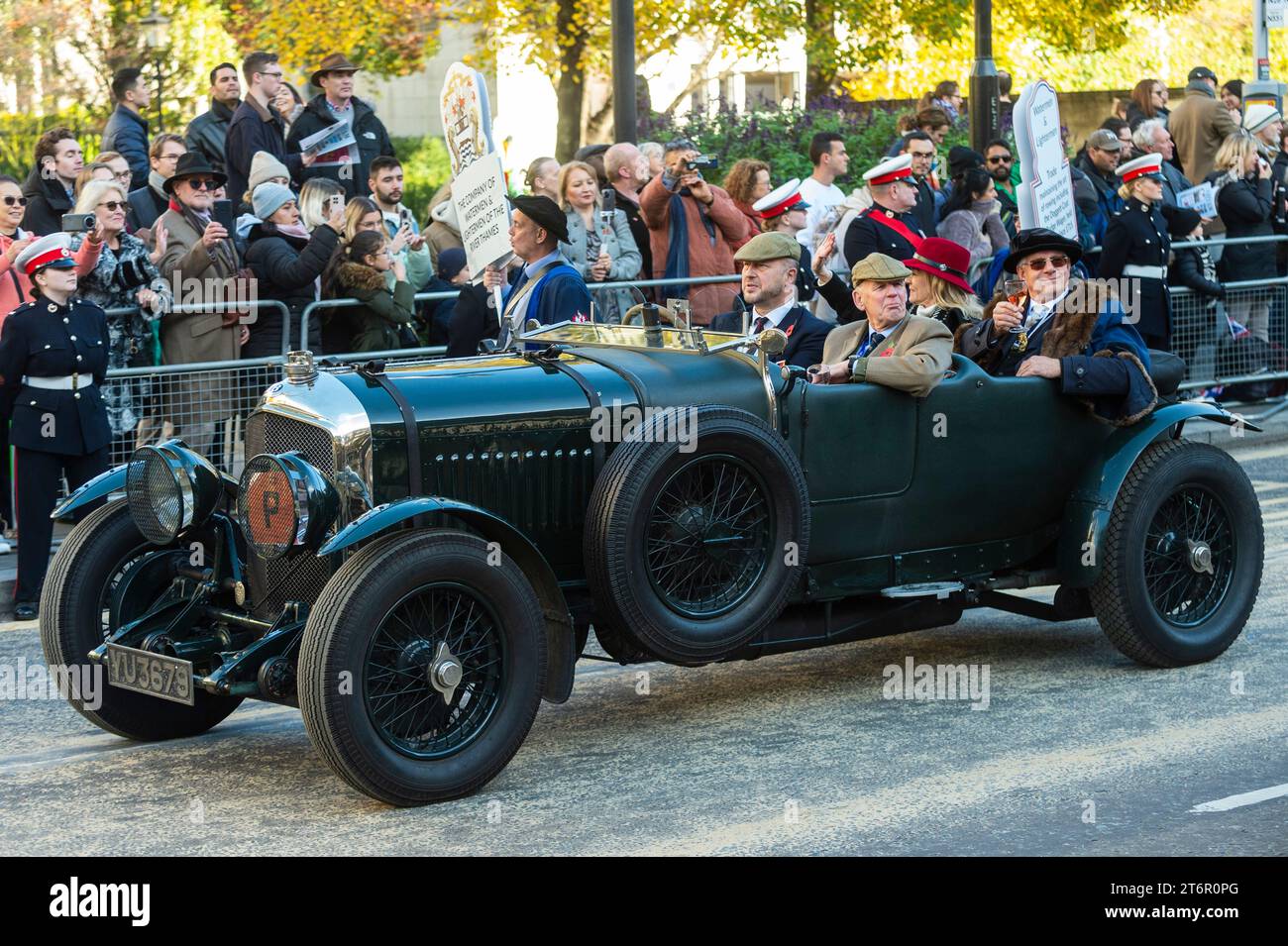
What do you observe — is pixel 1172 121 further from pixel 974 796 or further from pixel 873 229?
pixel 974 796

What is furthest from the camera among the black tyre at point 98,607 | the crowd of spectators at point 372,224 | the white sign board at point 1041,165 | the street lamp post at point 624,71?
the street lamp post at point 624,71

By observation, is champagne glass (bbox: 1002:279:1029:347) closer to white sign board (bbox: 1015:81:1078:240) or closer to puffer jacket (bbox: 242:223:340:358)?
white sign board (bbox: 1015:81:1078:240)

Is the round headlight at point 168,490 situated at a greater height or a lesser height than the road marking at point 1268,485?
greater

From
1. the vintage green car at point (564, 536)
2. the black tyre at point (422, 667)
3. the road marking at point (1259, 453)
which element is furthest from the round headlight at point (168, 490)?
the road marking at point (1259, 453)

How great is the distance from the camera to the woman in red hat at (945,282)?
7492 mm

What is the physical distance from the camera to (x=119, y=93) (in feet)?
39.3

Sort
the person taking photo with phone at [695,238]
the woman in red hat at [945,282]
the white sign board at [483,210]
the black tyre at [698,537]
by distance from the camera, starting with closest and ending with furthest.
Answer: the black tyre at [698,537]
the woman in red hat at [945,282]
the white sign board at [483,210]
the person taking photo with phone at [695,238]

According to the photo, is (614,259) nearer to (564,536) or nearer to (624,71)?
(624,71)

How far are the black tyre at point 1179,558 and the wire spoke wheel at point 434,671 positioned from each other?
250 cm

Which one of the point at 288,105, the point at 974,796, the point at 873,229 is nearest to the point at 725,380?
the point at 974,796

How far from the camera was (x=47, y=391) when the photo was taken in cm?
830

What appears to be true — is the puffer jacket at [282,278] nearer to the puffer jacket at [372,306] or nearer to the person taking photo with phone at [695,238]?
the puffer jacket at [372,306]

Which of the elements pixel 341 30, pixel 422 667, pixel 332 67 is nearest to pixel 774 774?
pixel 422 667
